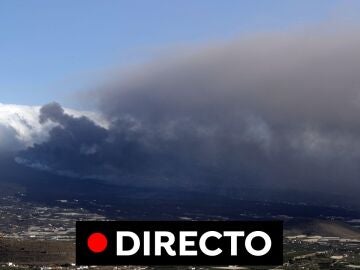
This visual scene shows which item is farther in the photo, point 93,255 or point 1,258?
point 1,258

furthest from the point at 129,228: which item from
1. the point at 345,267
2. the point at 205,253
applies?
the point at 345,267

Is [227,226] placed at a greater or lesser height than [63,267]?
greater

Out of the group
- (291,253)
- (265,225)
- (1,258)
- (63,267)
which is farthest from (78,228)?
(291,253)

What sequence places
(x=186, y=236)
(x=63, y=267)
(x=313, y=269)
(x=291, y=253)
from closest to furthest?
(x=186, y=236), (x=63, y=267), (x=313, y=269), (x=291, y=253)

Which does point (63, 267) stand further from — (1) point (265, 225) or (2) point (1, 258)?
(1) point (265, 225)

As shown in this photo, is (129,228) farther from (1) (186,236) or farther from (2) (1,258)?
(2) (1,258)

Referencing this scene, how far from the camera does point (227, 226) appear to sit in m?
32.1

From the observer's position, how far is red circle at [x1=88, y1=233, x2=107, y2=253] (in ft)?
106

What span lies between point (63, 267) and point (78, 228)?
12379 cm

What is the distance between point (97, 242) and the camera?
32656 mm

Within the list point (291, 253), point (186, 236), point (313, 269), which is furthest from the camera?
point (291, 253)

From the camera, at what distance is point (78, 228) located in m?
32.8

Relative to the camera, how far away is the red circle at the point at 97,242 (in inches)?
1276

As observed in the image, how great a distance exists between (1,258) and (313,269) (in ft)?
248
